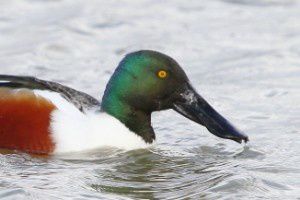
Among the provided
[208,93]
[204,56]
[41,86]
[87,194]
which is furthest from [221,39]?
[87,194]

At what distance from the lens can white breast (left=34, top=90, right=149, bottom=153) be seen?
816 cm

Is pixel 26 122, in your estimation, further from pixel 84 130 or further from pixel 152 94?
pixel 152 94

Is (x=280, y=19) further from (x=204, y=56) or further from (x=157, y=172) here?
(x=157, y=172)

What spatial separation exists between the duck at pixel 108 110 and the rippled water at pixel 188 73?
0.12 metres

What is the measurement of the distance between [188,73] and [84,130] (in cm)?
249

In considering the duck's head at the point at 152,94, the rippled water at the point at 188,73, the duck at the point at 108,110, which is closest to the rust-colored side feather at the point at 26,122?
the duck at the point at 108,110

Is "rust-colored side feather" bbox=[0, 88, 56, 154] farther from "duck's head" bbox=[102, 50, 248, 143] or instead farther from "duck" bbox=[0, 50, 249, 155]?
"duck's head" bbox=[102, 50, 248, 143]

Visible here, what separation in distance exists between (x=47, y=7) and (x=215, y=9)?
198 cm

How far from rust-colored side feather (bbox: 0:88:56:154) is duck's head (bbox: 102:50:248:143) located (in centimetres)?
55

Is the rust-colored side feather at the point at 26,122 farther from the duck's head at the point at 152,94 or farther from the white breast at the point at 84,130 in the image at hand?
the duck's head at the point at 152,94

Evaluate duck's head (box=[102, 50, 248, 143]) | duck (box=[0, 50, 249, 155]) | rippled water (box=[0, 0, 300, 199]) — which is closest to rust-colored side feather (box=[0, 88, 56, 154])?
duck (box=[0, 50, 249, 155])

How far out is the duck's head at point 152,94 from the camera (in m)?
8.25

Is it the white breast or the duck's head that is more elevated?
the duck's head

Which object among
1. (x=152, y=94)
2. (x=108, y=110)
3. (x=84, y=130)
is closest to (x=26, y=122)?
(x=84, y=130)
